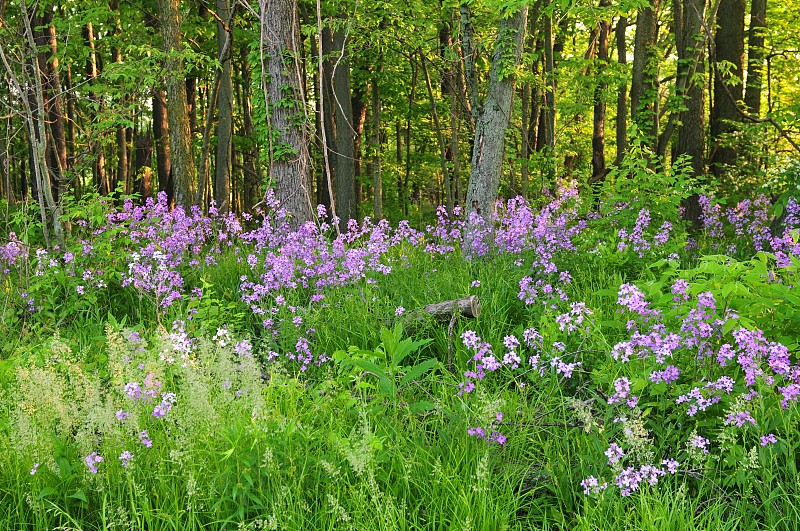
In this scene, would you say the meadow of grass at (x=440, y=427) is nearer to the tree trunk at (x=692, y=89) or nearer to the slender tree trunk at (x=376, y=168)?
the tree trunk at (x=692, y=89)

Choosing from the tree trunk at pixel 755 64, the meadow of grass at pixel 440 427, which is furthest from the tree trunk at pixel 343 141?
the meadow of grass at pixel 440 427

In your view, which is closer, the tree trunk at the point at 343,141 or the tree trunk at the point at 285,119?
the tree trunk at the point at 285,119

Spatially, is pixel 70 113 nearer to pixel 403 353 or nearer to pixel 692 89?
pixel 692 89

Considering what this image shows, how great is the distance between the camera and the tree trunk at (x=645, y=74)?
1148cm

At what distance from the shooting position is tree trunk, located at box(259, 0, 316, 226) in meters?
7.93

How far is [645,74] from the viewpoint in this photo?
11867 millimetres

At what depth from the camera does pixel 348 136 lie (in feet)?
45.9

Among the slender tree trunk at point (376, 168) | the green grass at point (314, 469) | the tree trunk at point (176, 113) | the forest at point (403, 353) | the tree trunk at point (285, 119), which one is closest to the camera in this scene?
the green grass at point (314, 469)

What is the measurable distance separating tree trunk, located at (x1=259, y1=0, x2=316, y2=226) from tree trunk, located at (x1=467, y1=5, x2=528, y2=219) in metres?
2.06

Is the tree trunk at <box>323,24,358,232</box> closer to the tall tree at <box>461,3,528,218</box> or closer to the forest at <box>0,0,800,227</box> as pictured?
the forest at <box>0,0,800,227</box>

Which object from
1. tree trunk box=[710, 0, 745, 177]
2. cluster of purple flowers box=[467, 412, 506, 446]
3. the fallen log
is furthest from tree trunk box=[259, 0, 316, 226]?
tree trunk box=[710, 0, 745, 177]

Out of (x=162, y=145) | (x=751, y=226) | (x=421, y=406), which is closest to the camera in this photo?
(x=421, y=406)

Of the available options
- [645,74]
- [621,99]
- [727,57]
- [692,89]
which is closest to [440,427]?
[692,89]

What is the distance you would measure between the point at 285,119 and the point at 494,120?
256cm
